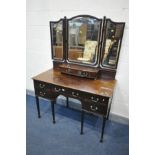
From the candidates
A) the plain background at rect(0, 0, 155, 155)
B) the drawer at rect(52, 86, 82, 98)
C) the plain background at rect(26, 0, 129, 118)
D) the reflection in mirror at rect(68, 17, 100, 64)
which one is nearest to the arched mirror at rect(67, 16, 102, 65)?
the reflection in mirror at rect(68, 17, 100, 64)

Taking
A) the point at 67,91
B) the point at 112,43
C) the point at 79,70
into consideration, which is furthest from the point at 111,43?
the point at 67,91

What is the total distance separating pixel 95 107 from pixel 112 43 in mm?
879

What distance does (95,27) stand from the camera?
79.7 inches

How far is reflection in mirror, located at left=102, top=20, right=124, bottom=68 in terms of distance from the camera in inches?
75.1

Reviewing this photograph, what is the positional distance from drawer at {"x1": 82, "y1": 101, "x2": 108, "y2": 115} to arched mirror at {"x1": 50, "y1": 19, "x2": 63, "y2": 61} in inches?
36.6

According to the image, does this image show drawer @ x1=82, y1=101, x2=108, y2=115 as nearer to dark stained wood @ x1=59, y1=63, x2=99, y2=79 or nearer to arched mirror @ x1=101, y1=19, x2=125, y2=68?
dark stained wood @ x1=59, y1=63, x2=99, y2=79

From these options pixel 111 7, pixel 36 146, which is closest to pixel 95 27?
pixel 111 7

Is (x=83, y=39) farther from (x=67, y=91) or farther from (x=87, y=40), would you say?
(x=67, y=91)
